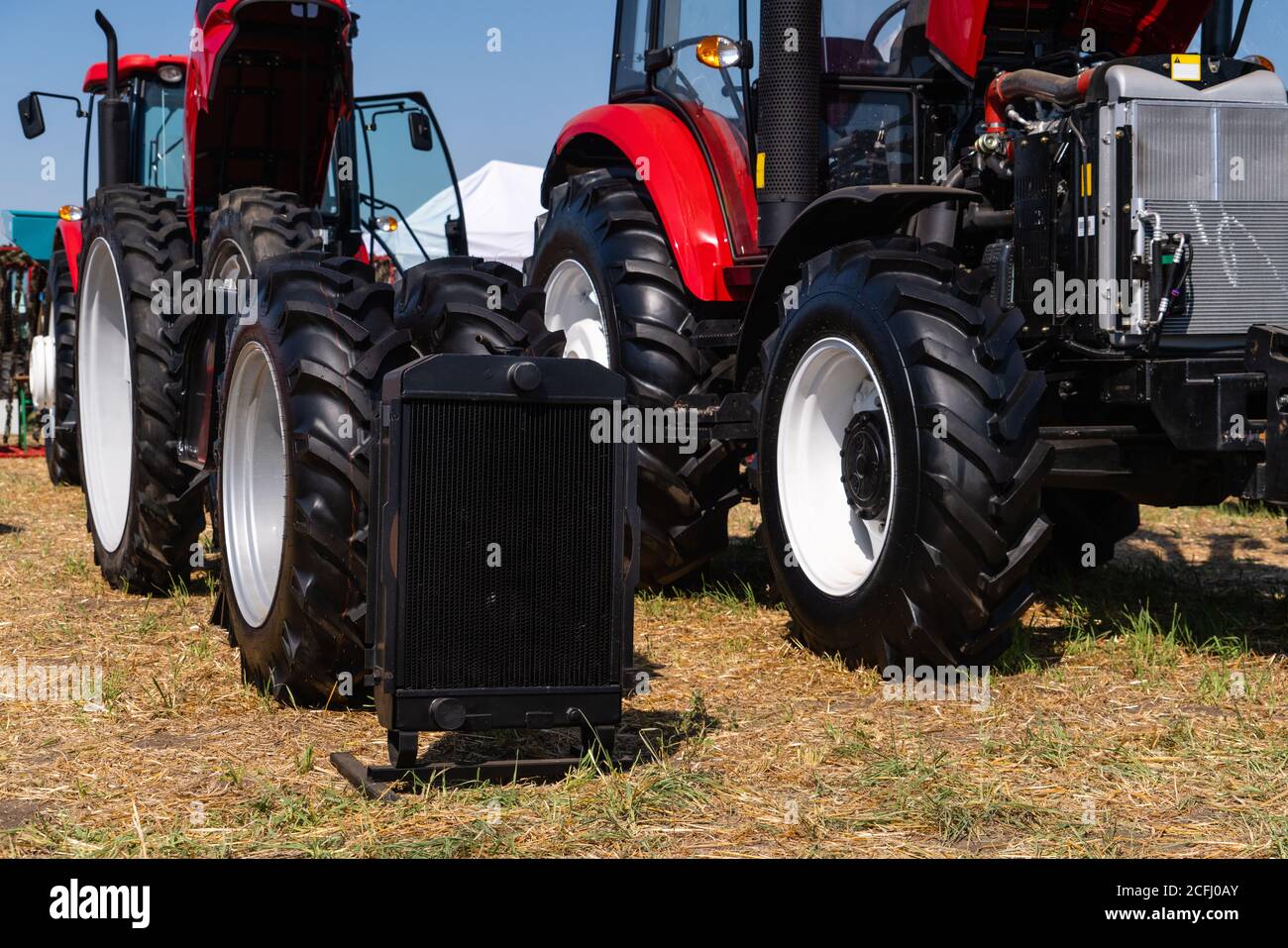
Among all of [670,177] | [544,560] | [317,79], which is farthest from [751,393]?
[317,79]

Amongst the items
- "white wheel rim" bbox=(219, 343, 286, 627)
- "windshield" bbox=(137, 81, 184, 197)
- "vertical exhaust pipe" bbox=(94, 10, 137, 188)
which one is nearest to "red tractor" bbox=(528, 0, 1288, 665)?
"white wheel rim" bbox=(219, 343, 286, 627)

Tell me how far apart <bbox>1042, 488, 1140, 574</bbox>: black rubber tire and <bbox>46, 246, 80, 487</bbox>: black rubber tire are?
24.6 ft

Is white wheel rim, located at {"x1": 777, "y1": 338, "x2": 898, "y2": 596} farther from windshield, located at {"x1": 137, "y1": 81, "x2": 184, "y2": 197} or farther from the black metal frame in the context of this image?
windshield, located at {"x1": 137, "y1": 81, "x2": 184, "y2": 197}

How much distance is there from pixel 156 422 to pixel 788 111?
9.25 feet

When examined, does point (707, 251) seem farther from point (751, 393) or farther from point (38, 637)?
point (38, 637)

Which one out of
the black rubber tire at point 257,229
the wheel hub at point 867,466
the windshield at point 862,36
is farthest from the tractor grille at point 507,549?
the windshield at point 862,36

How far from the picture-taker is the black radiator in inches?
139

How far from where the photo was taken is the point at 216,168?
7082 mm

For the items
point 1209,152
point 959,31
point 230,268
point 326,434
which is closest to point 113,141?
point 230,268

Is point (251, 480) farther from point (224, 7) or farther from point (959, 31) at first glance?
point (959, 31)

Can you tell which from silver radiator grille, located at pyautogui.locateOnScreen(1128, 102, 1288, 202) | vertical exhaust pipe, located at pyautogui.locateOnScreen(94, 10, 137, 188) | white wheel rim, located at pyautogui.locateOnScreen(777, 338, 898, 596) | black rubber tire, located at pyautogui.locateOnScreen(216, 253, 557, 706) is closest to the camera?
black rubber tire, located at pyautogui.locateOnScreen(216, 253, 557, 706)

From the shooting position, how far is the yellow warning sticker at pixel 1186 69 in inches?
190

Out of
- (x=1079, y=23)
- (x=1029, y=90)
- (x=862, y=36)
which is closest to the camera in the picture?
(x=1029, y=90)

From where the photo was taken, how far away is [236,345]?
4621mm
